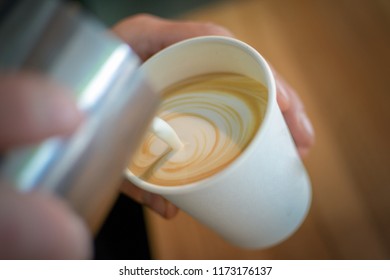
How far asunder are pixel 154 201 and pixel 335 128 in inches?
8.3

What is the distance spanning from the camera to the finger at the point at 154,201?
1.31ft

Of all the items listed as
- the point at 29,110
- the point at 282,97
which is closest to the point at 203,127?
the point at 282,97

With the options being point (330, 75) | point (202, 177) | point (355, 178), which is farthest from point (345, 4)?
point (202, 177)

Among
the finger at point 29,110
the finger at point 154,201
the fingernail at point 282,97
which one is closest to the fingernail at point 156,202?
the finger at point 154,201

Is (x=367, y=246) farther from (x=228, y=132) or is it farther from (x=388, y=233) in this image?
(x=228, y=132)

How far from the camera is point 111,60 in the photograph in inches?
7.3

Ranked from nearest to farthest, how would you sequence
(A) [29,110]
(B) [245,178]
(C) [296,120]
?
(A) [29,110]
(B) [245,178]
(C) [296,120]

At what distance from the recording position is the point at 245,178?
0.28 metres

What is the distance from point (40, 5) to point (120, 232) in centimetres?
36

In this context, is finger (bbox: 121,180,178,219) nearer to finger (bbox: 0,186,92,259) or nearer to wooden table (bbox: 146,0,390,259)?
wooden table (bbox: 146,0,390,259)

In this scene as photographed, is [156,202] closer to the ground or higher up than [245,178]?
closer to the ground


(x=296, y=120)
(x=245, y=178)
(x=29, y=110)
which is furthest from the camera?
(x=296, y=120)

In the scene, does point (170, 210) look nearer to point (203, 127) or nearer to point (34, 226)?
point (203, 127)

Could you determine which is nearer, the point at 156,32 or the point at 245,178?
the point at 245,178
